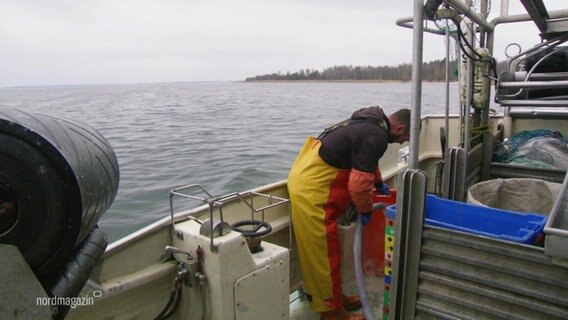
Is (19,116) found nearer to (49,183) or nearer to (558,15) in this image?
(49,183)

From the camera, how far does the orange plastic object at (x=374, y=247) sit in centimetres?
292

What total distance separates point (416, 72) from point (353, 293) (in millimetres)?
1912

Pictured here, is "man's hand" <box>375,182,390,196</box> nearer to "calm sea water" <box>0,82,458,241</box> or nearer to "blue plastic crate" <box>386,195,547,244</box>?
"calm sea water" <box>0,82,458,241</box>

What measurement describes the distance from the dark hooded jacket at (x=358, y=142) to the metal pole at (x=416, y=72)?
2.77ft

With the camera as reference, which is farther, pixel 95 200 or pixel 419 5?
pixel 419 5

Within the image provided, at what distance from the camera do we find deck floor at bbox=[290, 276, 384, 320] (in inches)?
114

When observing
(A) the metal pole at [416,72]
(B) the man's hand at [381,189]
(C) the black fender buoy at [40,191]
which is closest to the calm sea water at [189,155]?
(B) the man's hand at [381,189]

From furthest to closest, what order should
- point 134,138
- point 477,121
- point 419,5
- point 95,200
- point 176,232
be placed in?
point 134,138 < point 477,121 < point 176,232 < point 419,5 < point 95,200

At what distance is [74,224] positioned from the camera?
0.95 metres

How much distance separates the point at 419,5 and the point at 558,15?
187cm

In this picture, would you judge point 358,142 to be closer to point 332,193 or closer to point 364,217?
point 332,193

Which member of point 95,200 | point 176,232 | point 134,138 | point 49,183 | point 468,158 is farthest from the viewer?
point 134,138

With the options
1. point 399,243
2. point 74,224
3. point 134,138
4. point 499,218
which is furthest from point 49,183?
point 134,138

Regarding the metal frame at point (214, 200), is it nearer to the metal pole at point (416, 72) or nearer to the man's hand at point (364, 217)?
the man's hand at point (364, 217)
